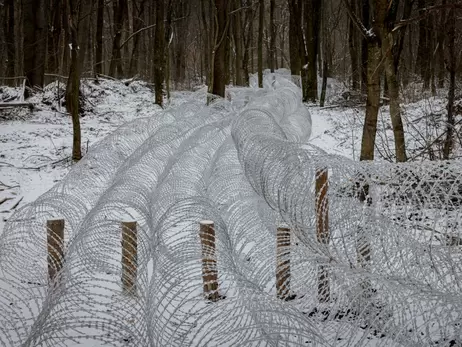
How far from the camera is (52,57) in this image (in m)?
18.7

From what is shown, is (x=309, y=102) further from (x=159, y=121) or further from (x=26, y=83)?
(x=159, y=121)

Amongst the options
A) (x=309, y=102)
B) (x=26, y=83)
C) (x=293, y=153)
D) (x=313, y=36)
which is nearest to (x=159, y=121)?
(x=293, y=153)

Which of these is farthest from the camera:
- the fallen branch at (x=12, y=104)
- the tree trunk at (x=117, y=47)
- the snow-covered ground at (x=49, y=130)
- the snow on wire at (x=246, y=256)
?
the tree trunk at (x=117, y=47)

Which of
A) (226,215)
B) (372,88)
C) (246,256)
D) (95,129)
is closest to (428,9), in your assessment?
(372,88)

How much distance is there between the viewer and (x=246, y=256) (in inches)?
137

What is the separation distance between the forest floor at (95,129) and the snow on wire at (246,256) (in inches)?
89.9

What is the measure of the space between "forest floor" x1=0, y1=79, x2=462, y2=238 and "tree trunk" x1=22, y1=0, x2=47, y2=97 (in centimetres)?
107

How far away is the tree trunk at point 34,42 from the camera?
52.7 ft

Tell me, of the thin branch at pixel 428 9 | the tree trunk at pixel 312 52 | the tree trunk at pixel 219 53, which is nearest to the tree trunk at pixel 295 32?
the tree trunk at pixel 312 52

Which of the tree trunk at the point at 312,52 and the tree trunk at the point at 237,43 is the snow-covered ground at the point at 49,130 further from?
the tree trunk at the point at 312,52

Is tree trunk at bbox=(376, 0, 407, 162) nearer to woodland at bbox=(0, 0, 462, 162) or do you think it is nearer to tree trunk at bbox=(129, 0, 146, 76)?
woodland at bbox=(0, 0, 462, 162)

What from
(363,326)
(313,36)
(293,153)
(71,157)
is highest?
(313,36)

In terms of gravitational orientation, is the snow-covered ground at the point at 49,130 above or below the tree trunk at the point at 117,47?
below

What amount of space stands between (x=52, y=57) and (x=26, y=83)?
315 centimetres
